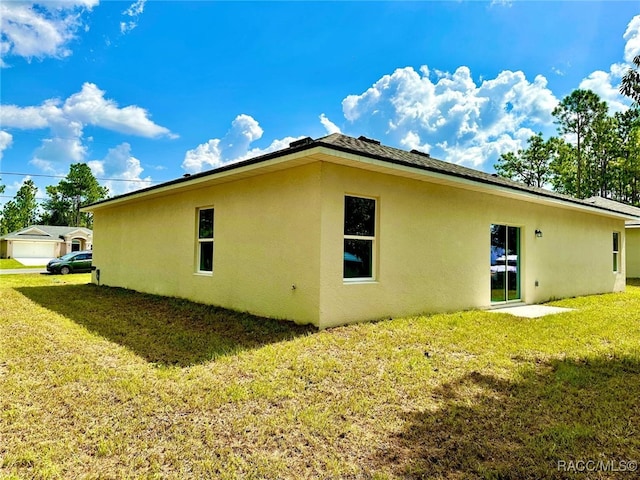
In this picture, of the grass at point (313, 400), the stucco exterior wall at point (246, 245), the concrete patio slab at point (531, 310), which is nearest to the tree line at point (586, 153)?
the concrete patio slab at point (531, 310)

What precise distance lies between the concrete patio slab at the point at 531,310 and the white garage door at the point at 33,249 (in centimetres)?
4691

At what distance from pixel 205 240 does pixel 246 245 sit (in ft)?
6.07

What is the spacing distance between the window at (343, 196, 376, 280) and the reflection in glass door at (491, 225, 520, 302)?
4.31 metres

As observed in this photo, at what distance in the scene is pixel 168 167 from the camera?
2694 centimetres

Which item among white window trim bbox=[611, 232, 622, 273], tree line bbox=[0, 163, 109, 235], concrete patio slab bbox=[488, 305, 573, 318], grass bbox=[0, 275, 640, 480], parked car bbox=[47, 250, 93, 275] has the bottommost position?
grass bbox=[0, 275, 640, 480]

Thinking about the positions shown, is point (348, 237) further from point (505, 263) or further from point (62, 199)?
point (62, 199)

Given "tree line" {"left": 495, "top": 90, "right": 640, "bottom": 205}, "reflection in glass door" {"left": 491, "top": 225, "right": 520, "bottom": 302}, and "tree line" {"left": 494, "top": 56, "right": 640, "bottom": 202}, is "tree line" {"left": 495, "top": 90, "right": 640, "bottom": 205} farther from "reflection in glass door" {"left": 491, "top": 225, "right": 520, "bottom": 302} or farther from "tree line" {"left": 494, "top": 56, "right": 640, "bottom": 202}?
"reflection in glass door" {"left": 491, "top": 225, "right": 520, "bottom": 302}

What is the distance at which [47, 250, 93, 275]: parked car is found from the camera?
74.9 feet

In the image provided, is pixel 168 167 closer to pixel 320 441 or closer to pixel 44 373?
pixel 44 373

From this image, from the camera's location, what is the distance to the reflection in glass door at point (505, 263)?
9.95 meters

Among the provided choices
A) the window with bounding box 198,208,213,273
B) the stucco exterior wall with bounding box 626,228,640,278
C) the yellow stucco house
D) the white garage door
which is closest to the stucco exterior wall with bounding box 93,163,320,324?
the window with bounding box 198,208,213,273

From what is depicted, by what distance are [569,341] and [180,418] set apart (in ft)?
20.2

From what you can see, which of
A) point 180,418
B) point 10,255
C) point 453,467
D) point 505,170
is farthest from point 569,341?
point 10,255

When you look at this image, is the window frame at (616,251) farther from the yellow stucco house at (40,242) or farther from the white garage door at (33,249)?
the white garage door at (33,249)
